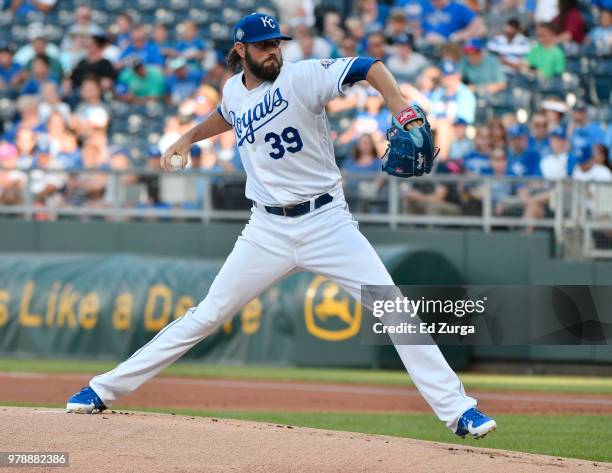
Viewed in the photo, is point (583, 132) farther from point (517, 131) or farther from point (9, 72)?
point (9, 72)

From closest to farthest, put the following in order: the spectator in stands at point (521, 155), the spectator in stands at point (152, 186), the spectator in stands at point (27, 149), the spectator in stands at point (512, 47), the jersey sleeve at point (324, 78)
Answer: the jersey sleeve at point (324, 78), the spectator in stands at point (521, 155), the spectator in stands at point (152, 186), the spectator in stands at point (512, 47), the spectator in stands at point (27, 149)

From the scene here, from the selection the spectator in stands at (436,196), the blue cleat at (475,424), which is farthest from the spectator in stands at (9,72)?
the blue cleat at (475,424)

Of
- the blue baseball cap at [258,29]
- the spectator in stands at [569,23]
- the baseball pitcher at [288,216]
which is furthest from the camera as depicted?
the spectator in stands at [569,23]

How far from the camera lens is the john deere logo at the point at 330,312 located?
42.0ft

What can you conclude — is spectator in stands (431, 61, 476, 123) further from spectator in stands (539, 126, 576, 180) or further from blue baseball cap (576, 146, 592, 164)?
blue baseball cap (576, 146, 592, 164)

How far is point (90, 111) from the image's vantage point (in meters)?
16.5

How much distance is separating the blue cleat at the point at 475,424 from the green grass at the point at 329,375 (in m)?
5.56

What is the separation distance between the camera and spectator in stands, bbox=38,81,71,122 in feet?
54.1

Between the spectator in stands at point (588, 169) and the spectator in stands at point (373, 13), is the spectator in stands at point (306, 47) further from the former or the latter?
the spectator in stands at point (588, 169)

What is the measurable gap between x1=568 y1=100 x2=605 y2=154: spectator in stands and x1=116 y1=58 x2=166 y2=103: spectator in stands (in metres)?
6.35

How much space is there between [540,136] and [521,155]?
31 centimetres

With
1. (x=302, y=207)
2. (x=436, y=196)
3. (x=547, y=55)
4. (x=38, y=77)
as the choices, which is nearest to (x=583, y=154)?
(x=436, y=196)

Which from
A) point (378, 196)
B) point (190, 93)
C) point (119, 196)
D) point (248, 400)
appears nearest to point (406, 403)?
point (248, 400)

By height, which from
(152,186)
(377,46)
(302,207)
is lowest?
(152,186)
